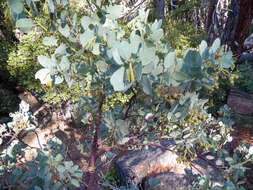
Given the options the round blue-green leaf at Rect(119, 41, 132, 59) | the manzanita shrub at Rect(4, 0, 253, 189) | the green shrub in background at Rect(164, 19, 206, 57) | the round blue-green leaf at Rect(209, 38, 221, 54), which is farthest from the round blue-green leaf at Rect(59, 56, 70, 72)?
the green shrub in background at Rect(164, 19, 206, 57)

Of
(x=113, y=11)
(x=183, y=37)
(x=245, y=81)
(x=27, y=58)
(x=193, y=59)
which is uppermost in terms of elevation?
(x=113, y=11)

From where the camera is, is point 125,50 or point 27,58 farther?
point 27,58

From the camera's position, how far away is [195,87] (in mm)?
569

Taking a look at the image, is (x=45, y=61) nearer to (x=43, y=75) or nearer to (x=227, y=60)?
(x=43, y=75)

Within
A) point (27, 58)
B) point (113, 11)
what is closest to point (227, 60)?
point (113, 11)

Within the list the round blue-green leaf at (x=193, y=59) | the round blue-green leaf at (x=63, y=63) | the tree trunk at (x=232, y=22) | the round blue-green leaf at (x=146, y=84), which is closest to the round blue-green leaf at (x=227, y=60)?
the round blue-green leaf at (x=193, y=59)

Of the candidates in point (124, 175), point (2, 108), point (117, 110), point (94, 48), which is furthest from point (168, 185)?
point (2, 108)

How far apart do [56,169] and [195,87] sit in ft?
1.90

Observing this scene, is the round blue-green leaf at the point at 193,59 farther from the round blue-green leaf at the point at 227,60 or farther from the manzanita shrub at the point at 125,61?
the round blue-green leaf at the point at 227,60

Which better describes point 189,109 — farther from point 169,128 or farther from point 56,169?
point 56,169

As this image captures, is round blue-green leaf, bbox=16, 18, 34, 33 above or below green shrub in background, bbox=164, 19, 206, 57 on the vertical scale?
above

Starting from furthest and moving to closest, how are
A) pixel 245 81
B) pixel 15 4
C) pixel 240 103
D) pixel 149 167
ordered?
pixel 245 81
pixel 240 103
pixel 149 167
pixel 15 4

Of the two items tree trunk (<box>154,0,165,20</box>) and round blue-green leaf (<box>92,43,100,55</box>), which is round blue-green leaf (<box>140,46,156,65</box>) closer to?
round blue-green leaf (<box>92,43,100,55</box>)

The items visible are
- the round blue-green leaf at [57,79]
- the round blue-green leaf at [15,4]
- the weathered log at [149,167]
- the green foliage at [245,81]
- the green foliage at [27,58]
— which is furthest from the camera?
the green foliage at [245,81]
